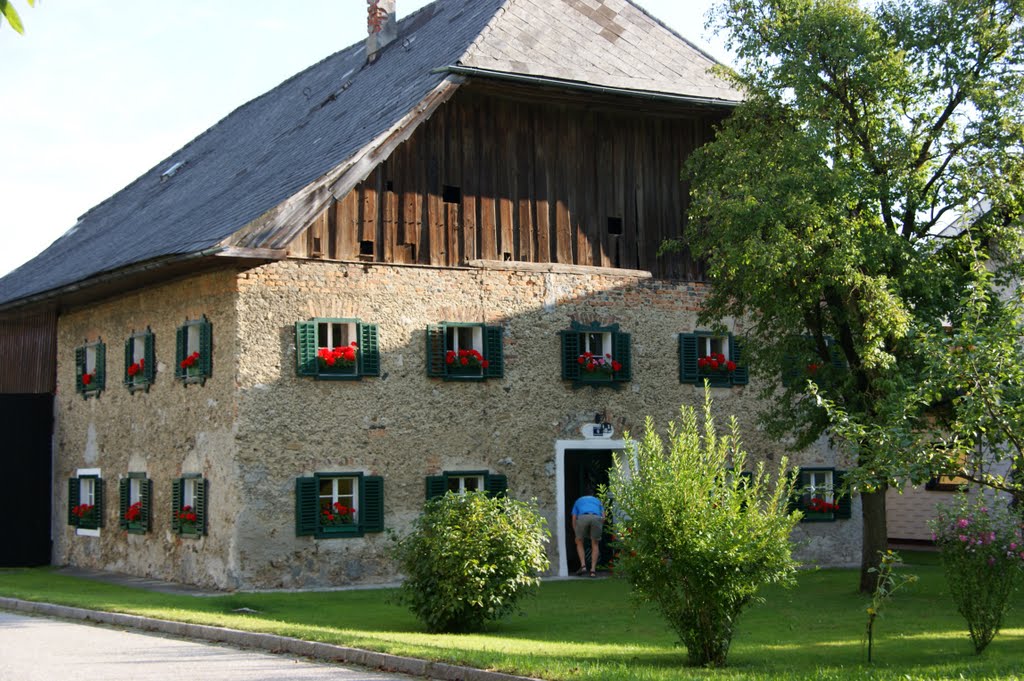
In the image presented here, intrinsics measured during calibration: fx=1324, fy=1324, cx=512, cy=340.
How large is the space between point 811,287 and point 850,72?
296cm

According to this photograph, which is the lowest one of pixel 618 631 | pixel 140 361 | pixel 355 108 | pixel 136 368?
pixel 618 631

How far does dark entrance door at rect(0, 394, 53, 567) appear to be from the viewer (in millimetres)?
24672

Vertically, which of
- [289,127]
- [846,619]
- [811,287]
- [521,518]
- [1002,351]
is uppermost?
[289,127]

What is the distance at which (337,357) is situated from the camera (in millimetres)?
19234

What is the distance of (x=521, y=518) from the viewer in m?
14.2

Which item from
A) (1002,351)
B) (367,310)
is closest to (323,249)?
(367,310)

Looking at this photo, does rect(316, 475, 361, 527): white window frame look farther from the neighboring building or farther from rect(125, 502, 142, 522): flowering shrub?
rect(125, 502, 142, 522): flowering shrub

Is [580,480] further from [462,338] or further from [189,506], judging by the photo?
[189,506]

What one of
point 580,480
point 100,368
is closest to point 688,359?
point 580,480

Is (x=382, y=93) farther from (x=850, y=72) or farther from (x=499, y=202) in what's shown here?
(x=850, y=72)

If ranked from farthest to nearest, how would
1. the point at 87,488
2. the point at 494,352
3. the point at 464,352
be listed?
1. the point at 87,488
2. the point at 494,352
3. the point at 464,352

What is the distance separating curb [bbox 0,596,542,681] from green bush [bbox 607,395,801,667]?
190 cm

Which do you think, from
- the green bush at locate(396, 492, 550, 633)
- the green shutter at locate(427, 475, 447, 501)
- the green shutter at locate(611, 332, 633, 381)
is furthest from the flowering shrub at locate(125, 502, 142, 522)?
the green bush at locate(396, 492, 550, 633)

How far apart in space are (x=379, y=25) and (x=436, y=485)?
453 inches
